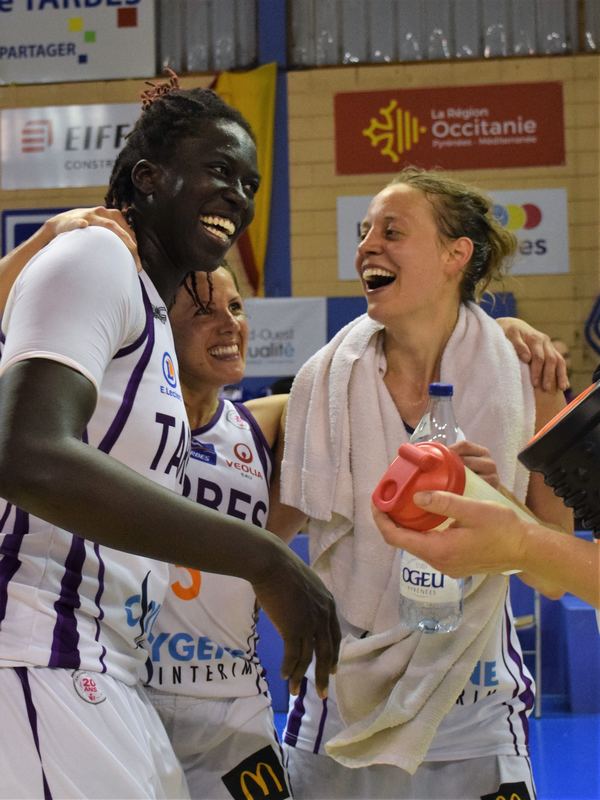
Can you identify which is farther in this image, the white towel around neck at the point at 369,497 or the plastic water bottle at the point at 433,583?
the white towel around neck at the point at 369,497

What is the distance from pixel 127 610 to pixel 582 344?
7305 millimetres

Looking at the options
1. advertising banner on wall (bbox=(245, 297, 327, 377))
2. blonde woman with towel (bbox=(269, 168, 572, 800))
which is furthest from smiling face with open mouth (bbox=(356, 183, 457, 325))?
advertising banner on wall (bbox=(245, 297, 327, 377))

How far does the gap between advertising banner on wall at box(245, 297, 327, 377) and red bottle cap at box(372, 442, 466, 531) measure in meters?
6.79

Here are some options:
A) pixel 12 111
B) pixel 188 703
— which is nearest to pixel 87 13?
pixel 12 111

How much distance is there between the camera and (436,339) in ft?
7.80

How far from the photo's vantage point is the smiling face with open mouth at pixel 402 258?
232 centimetres

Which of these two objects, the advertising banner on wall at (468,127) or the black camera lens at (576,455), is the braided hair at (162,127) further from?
the advertising banner on wall at (468,127)

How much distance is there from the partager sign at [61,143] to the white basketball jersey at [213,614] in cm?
712

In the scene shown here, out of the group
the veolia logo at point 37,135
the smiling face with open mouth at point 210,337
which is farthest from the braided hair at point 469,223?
the veolia logo at point 37,135

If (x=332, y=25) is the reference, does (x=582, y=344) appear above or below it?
below

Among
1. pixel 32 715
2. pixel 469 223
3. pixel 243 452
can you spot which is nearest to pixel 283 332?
pixel 469 223

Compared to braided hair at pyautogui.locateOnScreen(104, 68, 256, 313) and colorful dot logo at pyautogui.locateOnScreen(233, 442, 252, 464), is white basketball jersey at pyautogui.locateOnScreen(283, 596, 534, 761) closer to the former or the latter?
colorful dot logo at pyautogui.locateOnScreen(233, 442, 252, 464)

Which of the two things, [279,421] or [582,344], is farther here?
[582,344]

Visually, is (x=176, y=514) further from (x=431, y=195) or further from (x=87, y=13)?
(x=87, y=13)
